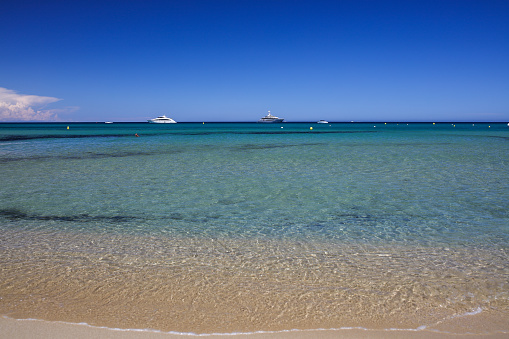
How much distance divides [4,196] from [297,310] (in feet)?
36.8

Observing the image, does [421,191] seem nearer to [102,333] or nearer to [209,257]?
[209,257]

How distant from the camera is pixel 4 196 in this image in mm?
11516

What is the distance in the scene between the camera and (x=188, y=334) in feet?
12.6

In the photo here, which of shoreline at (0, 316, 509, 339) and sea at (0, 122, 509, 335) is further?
sea at (0, 122, 509, 335)

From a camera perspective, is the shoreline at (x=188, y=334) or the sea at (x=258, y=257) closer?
the shoreline at (x=188, y=334)

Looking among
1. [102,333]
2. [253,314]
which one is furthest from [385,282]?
[102,333]

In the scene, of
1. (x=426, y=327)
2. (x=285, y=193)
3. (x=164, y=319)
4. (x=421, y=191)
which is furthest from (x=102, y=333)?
(x=421, y=191)

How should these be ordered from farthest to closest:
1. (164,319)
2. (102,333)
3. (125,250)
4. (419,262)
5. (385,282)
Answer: (125,250) < (419,262) < (385,282) < (164,319) < (102,333)

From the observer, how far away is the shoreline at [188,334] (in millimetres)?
3803

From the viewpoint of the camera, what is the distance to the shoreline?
3803 millimetres

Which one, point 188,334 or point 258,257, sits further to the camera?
point 258,257

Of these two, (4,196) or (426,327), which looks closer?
(426,327)

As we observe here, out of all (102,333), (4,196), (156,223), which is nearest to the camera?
(102,333)

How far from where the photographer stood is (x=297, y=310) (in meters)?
4.35
